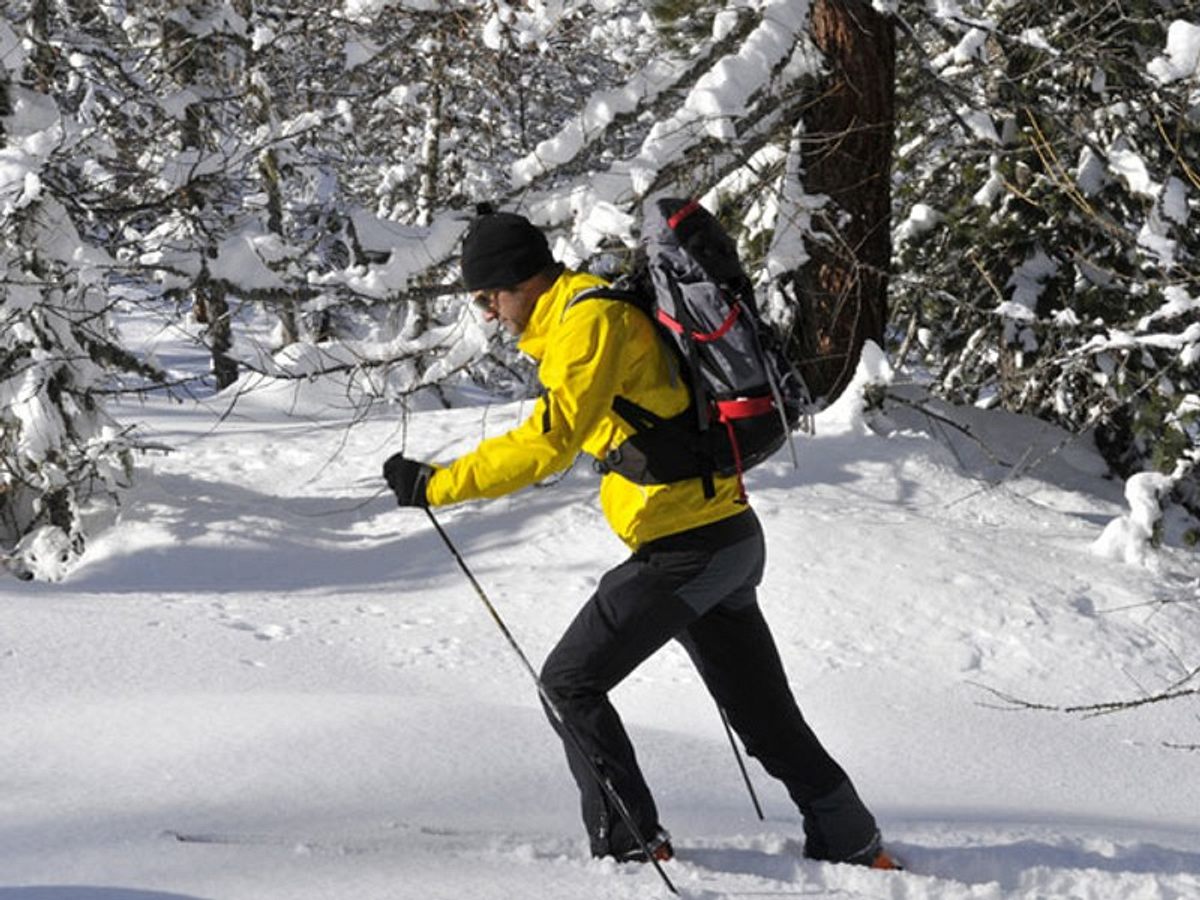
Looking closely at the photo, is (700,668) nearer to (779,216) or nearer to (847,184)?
(779,216)

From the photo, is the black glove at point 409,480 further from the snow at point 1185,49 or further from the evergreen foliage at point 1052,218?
the evergreen foliage at point 1052,218

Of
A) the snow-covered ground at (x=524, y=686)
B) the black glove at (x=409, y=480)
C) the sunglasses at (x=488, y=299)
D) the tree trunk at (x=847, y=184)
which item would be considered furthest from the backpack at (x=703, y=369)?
the tree trunk at (x=847, y=184)

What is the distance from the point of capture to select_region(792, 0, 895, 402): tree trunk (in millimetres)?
8477

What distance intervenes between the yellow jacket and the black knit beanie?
0.10 metres

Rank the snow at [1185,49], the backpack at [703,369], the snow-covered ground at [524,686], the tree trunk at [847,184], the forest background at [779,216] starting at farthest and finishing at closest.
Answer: the tree trunk at [847,184], the forest background at [779,216], the snow at [1185,49], the snow-covered ground at [524,686], the backpack at [703,369]

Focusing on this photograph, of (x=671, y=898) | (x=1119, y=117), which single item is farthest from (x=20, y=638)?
(x=1119, y=117)

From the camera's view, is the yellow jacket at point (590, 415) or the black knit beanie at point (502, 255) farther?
the black knit beanie at point (502, 255)

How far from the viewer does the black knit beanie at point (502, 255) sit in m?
3.75

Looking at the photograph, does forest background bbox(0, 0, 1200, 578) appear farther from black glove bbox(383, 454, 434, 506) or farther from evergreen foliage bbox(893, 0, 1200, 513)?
black glove bbox(383, 454, 434, 506)

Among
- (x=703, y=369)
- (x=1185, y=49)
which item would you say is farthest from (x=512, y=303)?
(x=1185, y=49)

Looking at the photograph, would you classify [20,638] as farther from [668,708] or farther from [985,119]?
[985,119]

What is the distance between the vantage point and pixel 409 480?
12.3 feet

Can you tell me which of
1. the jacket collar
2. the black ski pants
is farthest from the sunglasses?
the black ski pants

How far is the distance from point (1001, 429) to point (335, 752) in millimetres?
6646
